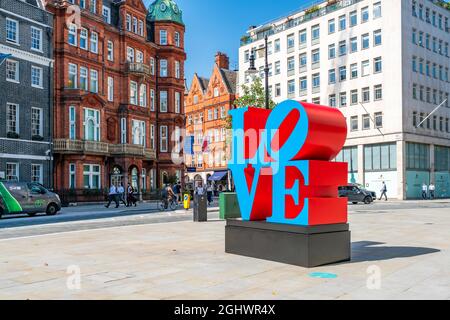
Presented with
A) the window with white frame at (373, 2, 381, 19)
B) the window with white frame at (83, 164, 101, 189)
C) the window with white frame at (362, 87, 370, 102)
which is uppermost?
the window with white frame at (373, 2, 381, 19)

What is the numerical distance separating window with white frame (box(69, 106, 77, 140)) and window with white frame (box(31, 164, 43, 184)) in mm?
3943

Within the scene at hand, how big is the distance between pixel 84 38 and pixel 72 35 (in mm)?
1213

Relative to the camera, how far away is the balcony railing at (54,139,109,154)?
3591 centimetres

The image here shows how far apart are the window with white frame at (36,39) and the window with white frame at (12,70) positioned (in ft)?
7.00

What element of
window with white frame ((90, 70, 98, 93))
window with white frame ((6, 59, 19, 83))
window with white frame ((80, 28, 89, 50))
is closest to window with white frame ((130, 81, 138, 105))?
window with white frame ((90, 70, 98, 93))

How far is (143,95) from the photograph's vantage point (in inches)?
1774

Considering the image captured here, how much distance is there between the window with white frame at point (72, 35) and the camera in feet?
123

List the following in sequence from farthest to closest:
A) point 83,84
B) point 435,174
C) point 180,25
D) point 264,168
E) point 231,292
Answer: point 435,174
point 180,25
point 83,84
point 264,168
point 231,292

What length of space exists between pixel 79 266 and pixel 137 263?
1.07 meters

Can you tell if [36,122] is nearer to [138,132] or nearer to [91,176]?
[91,176]

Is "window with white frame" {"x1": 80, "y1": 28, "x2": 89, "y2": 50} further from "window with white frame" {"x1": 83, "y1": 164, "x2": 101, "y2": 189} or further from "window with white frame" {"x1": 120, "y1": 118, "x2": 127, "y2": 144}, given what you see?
"window with white frame" {"x1": 83, "y1": 164, "x2": 101, "y2": 189}

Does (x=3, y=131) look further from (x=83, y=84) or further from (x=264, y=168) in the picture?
(x=264, y=168)

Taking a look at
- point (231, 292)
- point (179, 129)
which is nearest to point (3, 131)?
point (179, 129)

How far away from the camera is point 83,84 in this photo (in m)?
38.5
